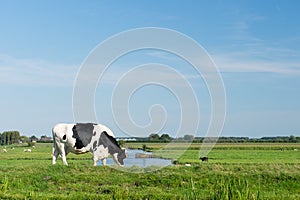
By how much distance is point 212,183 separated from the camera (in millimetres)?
14383

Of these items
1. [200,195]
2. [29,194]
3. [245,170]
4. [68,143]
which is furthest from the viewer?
[68,143]

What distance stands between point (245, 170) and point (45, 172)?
21.5 ft

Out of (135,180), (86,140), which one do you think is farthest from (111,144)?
(135,180)

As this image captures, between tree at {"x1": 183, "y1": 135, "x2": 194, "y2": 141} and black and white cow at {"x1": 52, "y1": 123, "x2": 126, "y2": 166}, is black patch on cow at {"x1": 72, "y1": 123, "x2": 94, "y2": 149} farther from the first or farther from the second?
tree at {"x1": 183, "y1": 135, "x2": 194, "y2": 141}

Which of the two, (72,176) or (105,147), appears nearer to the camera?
(72,176)

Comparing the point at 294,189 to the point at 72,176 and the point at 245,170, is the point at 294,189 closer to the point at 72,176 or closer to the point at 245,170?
the point at 245,170

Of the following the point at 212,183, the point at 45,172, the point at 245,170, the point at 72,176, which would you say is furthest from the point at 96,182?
the point at 245,170

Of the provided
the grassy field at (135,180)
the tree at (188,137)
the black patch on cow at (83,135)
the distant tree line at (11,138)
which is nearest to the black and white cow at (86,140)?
the black patch on cow at (83,135)

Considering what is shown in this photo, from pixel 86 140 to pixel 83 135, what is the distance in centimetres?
22

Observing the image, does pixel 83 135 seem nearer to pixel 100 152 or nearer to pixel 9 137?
pixel 100 152

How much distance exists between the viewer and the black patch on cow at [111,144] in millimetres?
17719

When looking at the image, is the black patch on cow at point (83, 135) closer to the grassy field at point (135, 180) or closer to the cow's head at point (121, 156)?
the cow's head at point (121, 156)

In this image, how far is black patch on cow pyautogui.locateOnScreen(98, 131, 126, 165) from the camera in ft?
58.1

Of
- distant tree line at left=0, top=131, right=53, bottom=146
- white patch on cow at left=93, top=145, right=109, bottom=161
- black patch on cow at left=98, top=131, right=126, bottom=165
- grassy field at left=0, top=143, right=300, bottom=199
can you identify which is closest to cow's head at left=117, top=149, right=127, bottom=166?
black patch on cow at left=98, top=131, right=126, bottom=165
